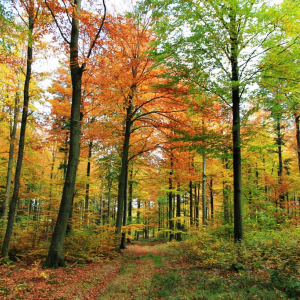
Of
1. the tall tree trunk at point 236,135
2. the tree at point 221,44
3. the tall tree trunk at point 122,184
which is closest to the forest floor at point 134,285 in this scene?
the tall tree trunk at point 236,135

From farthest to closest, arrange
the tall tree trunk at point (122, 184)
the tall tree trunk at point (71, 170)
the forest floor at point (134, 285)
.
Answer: the tall tree trunk at point (122, 184)
the tall tree trunk at point (71, 170)
the forest floor at point (134, 285)

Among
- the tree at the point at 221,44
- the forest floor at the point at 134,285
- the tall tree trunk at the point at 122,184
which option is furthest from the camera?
the tall tree trunk at the point at 122,184

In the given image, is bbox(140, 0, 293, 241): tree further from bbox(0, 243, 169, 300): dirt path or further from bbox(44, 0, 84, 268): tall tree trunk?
bbox(0, 243, 169, 300): dirt path

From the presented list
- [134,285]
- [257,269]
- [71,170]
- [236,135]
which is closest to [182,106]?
[236,135]

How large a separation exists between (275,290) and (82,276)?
5.36 metres

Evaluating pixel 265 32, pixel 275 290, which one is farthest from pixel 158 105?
pixel 275 290

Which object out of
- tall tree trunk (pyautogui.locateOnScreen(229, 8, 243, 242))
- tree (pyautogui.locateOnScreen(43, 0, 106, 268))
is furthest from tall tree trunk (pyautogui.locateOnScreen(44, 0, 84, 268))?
tall tree trunk (pyautogui.locateOnScreen(229, 8, 243, 242))

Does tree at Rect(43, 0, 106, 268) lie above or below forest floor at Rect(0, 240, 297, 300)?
above

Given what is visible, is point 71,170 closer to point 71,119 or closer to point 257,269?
point 71,119

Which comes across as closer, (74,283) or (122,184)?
(74,283)

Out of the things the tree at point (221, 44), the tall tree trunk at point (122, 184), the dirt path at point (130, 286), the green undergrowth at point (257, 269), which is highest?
the tree at point (221, 44)

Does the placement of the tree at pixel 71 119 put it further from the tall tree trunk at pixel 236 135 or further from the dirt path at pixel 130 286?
the tall tree trunk at pixel 236 135

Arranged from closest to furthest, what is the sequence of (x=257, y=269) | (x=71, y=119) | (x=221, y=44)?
1. (x=257, y=269)
2. (x=221, y=44)
3. (x=71, y=119)

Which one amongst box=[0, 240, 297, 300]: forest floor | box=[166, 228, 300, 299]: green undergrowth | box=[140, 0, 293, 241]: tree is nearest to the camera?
box=[166, 228, 300, 299]: green undergrowth
